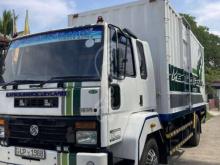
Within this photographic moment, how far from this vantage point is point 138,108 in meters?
6.09

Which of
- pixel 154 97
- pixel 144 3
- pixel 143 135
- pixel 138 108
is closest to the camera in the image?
pixel 143 135

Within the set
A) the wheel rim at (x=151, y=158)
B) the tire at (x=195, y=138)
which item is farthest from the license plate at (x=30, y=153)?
the tire at (x=195, y=138)

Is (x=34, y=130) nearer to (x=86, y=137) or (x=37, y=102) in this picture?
(x=37, y=102)

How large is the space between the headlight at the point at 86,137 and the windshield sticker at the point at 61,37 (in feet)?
4.21

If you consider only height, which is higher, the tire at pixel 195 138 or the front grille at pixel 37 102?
the front grille at pixel 37 102

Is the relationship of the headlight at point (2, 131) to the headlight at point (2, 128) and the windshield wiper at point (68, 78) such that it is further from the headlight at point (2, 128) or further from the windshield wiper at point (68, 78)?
the windshield wiper at point (68, 78)

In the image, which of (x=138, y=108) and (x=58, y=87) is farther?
(x=138, y=108)

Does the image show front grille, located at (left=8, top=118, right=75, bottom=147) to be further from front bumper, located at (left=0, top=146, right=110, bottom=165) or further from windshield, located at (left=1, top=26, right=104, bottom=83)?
windshield, located at (left=1, top=26, right=104, bottom=83)

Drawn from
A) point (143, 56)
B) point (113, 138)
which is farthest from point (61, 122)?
point (143, 56)

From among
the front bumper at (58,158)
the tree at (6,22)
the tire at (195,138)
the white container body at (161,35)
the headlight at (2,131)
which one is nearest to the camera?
the front bumper at (58,158)

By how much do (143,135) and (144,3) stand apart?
2.83 meters

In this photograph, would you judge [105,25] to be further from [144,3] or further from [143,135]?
[144,3]

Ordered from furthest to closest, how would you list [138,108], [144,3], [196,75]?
[196,75] → [144,3] → [138,108]

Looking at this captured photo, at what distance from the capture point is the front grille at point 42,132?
16.4 ft
